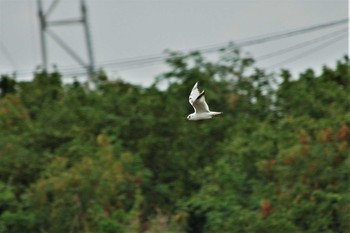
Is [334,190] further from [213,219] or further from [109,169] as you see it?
[109,169]

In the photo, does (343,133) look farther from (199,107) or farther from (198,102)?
(198,102)

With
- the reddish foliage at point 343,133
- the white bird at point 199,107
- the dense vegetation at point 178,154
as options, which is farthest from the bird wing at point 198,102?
the reddish foliage at point 343,133

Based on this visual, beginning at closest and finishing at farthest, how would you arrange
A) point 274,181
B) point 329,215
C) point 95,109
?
point 329,215
point 274,181
point 95,109

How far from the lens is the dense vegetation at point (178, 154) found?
21.4 meters

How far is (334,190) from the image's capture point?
69.5 ft

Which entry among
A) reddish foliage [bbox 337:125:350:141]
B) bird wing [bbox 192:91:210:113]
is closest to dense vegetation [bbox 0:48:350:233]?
reddish foliage [bbox 337:125:350:141]

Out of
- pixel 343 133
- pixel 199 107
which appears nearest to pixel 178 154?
pixel 343 133

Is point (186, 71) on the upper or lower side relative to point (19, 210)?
upper

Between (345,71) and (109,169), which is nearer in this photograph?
(109,169)

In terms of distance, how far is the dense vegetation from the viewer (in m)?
21.4

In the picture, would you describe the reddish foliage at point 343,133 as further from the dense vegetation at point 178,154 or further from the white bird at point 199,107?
the white bird at point 199,107

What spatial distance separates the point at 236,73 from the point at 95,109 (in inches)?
130

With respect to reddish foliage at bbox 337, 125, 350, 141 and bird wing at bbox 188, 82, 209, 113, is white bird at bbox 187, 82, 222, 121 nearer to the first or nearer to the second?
bird wing at bbox 188, 82, 209, 113

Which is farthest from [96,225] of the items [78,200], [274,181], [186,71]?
[186,71]
